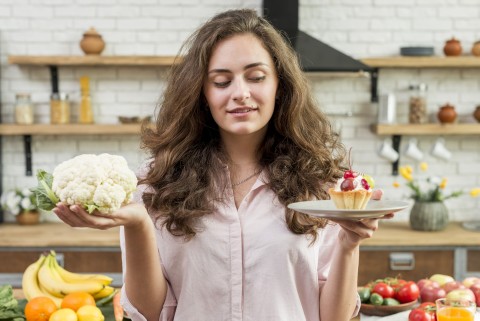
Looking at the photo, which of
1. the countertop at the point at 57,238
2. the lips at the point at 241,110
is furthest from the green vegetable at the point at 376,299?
the countertop at the point at 57,238

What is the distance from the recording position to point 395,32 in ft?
14.3

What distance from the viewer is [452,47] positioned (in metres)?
4.20

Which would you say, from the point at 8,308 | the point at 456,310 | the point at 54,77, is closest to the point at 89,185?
the point at 8,308

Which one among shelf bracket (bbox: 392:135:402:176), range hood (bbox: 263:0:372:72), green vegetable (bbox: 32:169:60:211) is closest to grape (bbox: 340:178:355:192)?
green vegetable (bbox: 32:169:60:211)

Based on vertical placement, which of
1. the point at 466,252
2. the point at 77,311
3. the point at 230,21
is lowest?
the point at 466,252

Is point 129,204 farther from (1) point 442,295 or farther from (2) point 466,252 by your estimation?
(2) point 466,252

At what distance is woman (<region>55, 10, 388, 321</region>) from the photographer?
5.33 ft

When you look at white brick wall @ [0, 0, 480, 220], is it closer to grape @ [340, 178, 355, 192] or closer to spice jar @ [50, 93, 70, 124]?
spice jar @ [50, 93, 70, 124]

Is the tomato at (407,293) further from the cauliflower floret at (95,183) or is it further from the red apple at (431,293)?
the cauliflower floret at (95,183)

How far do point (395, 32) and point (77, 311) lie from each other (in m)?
3.09

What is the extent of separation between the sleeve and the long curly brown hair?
0.05m

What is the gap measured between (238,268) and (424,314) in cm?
81

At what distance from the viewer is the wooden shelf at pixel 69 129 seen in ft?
13.5

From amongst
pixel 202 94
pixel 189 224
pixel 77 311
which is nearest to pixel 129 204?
pixel 189 224
